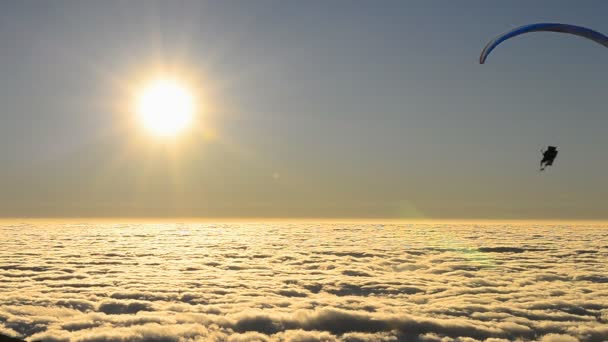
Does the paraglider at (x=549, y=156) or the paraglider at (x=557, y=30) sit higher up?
the paraglider at (x=557, y=30)

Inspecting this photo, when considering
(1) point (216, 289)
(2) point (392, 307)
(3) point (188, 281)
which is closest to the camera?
(2) point (392, 307)

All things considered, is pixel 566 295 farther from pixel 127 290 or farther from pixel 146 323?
pixel 127 290

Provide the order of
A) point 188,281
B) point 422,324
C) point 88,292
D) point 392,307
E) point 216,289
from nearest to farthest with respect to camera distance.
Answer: point 422,324, point 392,307, point 88,292, point 216,289, point 188,281

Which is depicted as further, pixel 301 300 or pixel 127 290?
pixel 127 290

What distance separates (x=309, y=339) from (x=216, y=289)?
6629 centimetres

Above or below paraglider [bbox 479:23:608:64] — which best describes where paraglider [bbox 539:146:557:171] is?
below

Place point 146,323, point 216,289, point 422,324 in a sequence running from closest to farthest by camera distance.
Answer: point 146,323
point 422,324
point 216,289

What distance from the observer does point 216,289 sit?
175 metres

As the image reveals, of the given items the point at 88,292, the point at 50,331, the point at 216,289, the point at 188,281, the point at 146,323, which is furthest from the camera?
the point at 188,281

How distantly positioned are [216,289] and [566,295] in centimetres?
11173

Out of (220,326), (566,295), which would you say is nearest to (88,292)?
(220,326)

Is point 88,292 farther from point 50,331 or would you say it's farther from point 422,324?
point 422,324

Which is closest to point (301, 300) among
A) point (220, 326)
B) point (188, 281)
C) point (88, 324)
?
point (220, 326)

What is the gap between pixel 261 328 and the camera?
411 feet
